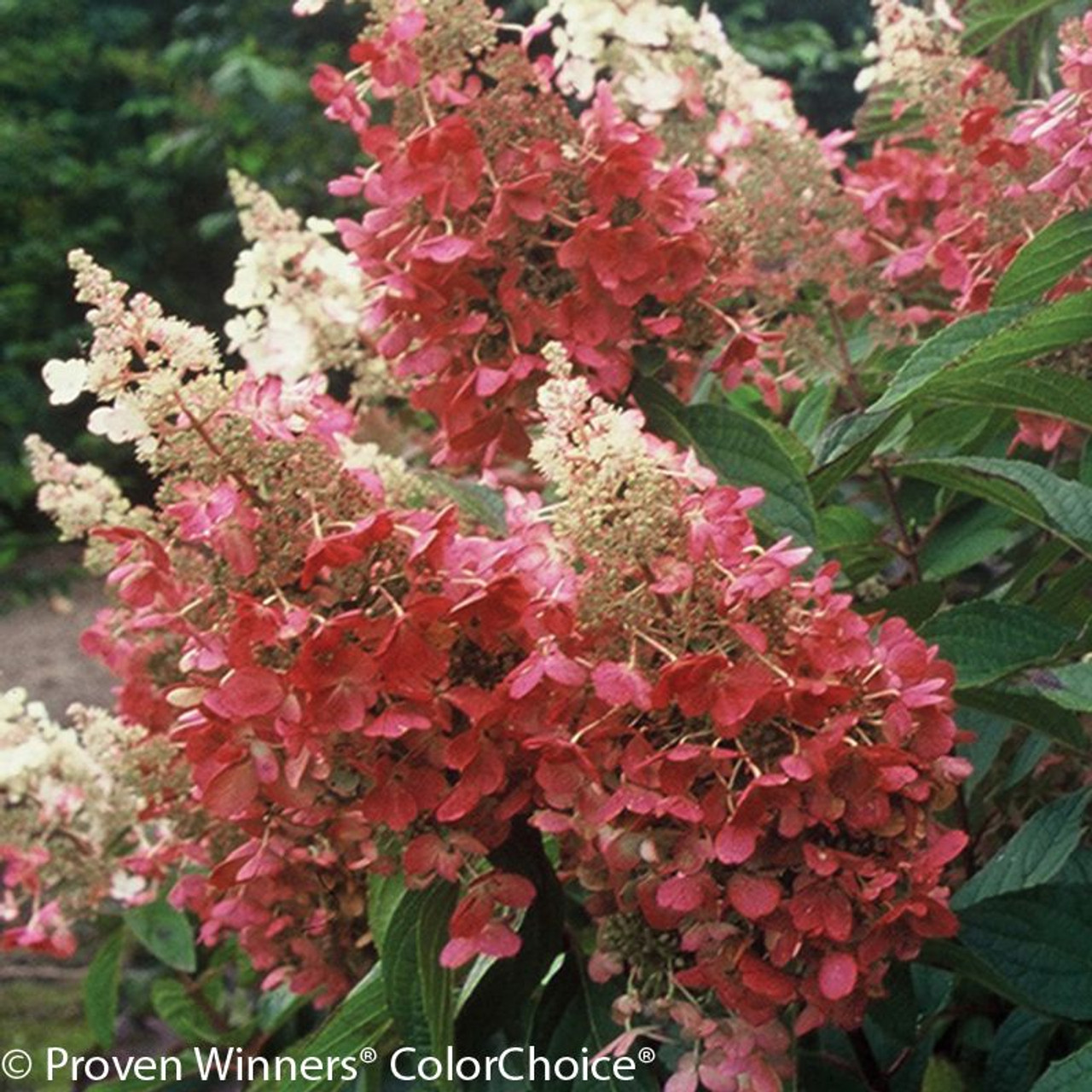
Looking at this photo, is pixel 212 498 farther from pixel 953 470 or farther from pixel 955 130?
pixel 955 130

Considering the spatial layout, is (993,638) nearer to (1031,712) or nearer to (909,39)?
(1031,712)

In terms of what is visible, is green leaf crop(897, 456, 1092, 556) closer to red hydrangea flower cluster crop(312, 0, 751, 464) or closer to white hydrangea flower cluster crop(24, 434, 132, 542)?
red hydrangea flower cluster crop(312, 0, 751, 464)

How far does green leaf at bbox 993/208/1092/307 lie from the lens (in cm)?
102

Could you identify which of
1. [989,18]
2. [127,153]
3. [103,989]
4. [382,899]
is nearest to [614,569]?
[382,899]

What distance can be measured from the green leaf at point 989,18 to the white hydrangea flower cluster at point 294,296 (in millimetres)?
540

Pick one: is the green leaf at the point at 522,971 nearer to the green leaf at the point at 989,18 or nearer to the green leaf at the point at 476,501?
the green leaf at the point at 476,501

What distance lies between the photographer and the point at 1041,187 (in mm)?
1050

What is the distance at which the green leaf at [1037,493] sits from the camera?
0.95m

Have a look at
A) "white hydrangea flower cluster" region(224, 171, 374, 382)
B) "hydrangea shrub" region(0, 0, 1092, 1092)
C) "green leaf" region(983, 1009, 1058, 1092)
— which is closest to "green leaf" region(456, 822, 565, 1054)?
"hydrangea shrub" region(0, 0, 1092, 1092)

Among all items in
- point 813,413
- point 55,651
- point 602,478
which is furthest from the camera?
point 55,651

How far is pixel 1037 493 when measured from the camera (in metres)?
0.94

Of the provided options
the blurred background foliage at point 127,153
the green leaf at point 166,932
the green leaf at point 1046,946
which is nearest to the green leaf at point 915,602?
the green leaf at point 1046,946

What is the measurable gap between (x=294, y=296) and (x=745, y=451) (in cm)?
47

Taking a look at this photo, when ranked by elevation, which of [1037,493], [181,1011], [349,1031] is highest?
[1037,493]
